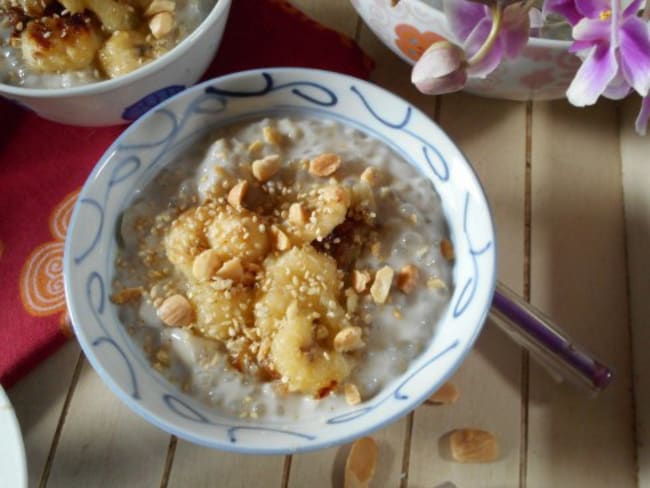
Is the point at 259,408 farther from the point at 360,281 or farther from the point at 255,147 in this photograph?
the point at 255,147

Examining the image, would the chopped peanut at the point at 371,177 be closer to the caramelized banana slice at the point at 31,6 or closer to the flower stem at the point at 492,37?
the flower stem at the point at 492,37

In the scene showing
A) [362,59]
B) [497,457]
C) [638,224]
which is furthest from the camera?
[362,59]

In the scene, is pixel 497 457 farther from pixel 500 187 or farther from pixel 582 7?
pixel 582 7

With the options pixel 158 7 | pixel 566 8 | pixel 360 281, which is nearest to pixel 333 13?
pixel 158 7

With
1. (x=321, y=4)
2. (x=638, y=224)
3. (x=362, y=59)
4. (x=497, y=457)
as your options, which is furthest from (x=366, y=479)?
(x=321, y=4)

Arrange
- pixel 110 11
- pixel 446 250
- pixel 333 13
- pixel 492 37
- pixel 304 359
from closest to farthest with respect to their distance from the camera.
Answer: pixel 492 37, pixel 304 359, pixel 446 250, pixel 110 11, pixel 333 13

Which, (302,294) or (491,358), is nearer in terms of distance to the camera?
(302,294)
